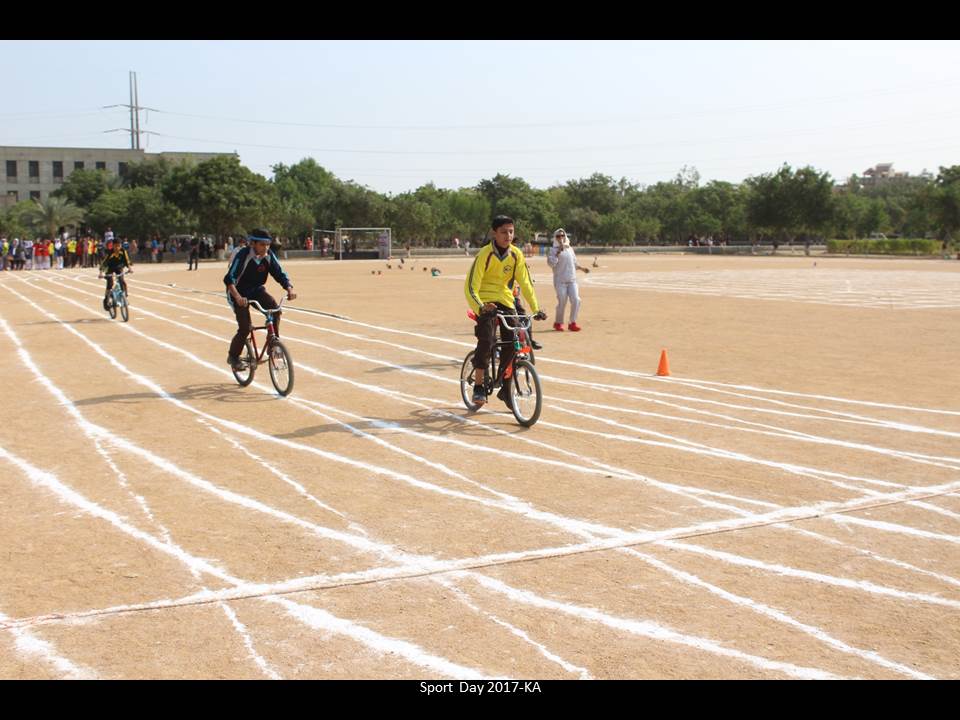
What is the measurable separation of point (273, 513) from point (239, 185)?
2464 inches

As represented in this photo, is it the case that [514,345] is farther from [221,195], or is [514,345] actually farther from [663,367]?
[221,195]

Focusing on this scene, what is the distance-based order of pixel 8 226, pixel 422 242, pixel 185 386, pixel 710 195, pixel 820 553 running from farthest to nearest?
pixel 710 195 → pixel 422 242 → pixel 8 226 → pixel 185 386 → pixel 820 553

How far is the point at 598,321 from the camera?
20.0m

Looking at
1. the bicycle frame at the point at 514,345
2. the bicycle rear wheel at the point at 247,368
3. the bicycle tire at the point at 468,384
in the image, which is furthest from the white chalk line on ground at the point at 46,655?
the bicycle rear wheel at the point at 247,368

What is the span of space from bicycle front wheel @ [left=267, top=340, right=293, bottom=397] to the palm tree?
3082 inches

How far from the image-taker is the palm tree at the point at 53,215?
8081cm

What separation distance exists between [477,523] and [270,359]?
576cm

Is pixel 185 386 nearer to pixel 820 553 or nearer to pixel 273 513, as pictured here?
pixel 273 513

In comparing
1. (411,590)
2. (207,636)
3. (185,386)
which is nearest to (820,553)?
(411,590)

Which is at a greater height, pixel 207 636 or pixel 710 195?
pixel 710 195

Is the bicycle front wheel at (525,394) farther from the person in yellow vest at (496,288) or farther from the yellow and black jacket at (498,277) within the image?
the yellow and black jacket at (498,277)

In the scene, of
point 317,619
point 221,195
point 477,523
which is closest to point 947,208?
point 221,195

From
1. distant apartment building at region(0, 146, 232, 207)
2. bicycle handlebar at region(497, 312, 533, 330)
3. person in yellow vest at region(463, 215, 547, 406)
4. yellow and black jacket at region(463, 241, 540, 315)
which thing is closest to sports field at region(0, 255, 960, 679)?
person in yellow vest at region(463, 215, 547, 406)

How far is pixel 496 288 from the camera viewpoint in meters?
9.55
